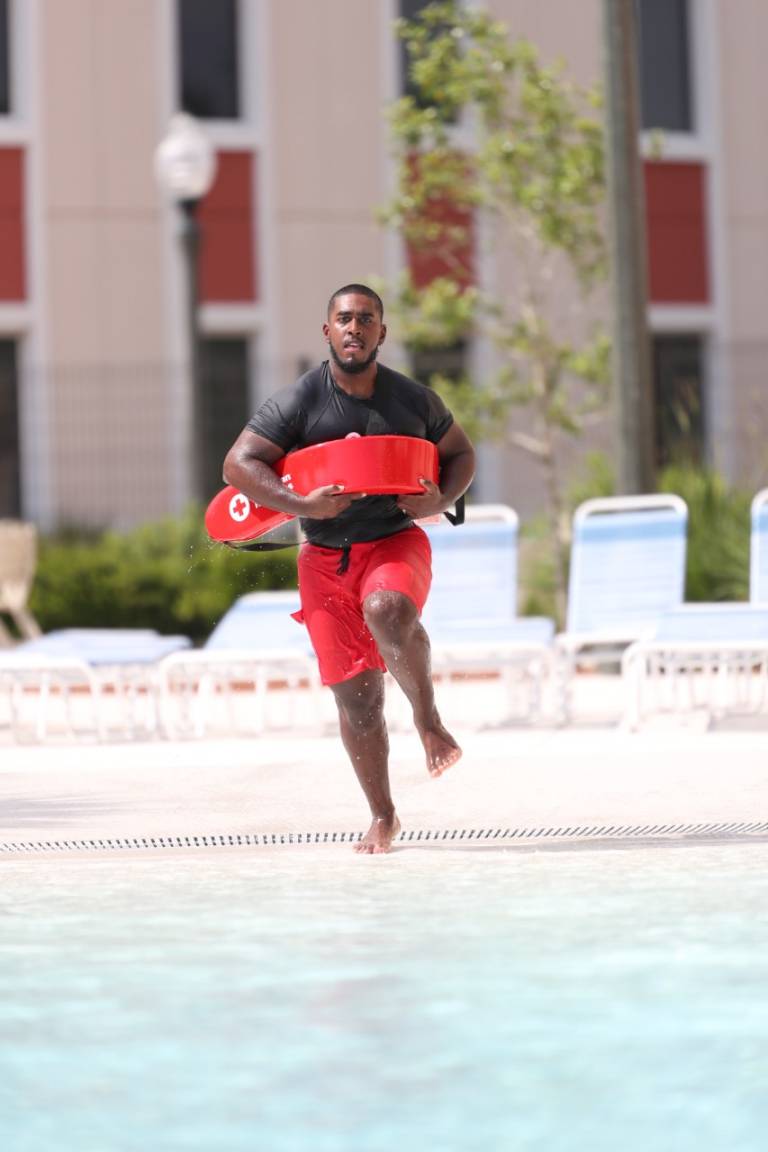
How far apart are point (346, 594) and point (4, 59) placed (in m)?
16.2

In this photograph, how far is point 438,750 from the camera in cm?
736

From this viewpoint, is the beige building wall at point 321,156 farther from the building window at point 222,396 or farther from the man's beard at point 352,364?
the man's beard at point 352,364

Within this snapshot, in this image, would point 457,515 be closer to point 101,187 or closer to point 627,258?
point 627,258

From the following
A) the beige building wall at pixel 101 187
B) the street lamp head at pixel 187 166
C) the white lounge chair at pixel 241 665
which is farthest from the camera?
the beige building wall at pixel 101 187

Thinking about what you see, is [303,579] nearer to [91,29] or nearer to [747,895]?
[747,895]

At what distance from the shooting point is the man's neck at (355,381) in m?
7.33

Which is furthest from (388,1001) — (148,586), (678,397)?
(678,397)

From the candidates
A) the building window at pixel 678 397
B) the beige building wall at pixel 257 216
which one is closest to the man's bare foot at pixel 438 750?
the building window at pixel 678 397

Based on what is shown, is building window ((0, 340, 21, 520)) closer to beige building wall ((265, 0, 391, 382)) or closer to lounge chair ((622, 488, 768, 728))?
beige building wall ((265, 0, 391, 382))

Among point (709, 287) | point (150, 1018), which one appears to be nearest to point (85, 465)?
point (709, 287)

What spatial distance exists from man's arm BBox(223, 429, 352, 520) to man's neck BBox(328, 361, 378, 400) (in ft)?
0.90

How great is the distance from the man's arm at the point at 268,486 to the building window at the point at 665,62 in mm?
18321

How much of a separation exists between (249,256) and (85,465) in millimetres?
Result: 3039

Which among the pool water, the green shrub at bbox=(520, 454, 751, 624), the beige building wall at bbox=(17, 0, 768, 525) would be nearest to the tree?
the green shrub at bbox=(520, 454, 751, 624)
